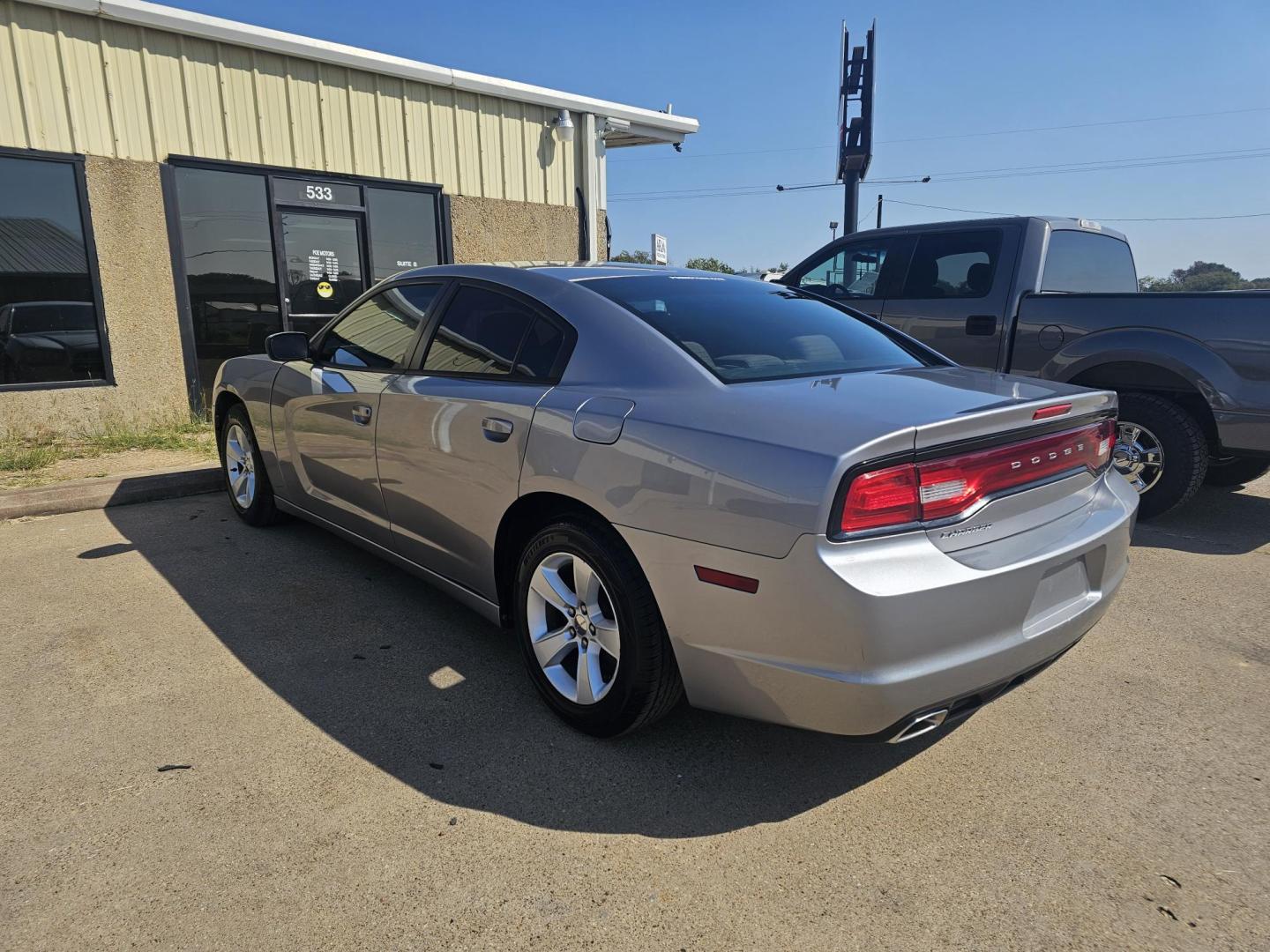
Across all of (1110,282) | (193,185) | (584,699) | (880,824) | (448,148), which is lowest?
(880,824)

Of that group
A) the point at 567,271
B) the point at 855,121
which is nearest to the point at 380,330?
the point at 567,271

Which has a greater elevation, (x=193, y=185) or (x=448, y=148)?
(x=448, y=148)

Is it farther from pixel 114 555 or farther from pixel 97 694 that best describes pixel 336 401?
pixel 114 555

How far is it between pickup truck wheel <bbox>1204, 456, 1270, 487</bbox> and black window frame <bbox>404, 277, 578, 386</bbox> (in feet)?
15.6

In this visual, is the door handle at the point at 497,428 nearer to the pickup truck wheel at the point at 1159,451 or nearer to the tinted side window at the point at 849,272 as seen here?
the pickup truck wheel at the point at 1159,451

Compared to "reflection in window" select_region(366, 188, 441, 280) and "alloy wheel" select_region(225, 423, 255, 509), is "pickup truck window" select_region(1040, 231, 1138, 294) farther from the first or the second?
"reflection in window" select_region(366, 188, 441, 280)

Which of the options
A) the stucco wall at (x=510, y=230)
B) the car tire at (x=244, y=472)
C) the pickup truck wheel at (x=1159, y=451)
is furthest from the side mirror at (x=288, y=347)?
the stucco wall at (x=510, y=230)

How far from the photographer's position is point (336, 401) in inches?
156

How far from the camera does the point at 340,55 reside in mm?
8352

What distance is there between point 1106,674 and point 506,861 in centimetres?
247

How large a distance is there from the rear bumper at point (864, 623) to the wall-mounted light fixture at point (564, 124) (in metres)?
8.88

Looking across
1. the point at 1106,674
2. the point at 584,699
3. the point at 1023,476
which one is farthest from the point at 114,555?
the point at 1106,674

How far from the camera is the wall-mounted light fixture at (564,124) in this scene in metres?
10.2

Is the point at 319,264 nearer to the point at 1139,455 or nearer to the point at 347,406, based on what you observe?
the point at 347,406
